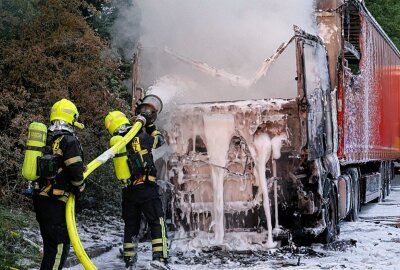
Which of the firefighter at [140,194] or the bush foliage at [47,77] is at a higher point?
the bush foliage at [47,77]

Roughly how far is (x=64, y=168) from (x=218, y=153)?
2901 millimetres

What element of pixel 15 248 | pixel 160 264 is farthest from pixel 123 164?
pixel 15 248

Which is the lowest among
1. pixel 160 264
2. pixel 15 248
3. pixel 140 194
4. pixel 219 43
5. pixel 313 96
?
pixel 160 264

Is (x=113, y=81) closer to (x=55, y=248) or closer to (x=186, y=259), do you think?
(x=186, y=259)

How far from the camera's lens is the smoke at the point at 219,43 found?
10008 mm

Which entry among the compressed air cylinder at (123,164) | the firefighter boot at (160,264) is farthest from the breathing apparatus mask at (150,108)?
the firefighter boot at (160,264)

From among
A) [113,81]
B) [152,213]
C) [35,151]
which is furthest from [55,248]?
[113,81]

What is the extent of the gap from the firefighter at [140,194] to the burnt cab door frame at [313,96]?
1.84 metres

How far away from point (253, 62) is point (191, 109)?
160 centimetres

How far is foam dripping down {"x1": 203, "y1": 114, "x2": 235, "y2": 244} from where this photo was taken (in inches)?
351

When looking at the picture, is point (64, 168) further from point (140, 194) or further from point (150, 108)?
point (150, 108)

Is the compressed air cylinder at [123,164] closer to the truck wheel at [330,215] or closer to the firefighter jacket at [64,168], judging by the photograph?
the firefighter jacket at [64,168]

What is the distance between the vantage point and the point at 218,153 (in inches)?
352

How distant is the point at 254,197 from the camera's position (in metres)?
8.93
